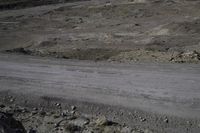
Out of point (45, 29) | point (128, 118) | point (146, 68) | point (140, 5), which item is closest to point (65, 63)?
point (146, 68)

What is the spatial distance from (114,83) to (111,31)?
11.4 meters

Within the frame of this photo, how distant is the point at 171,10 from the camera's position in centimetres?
2848

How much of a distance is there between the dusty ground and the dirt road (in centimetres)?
197

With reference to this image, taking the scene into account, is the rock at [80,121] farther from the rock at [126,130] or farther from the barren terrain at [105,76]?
the rock at [126,130]

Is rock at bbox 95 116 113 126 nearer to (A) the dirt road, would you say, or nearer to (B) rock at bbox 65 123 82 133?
(B) rock at bbox 65 123 82 133

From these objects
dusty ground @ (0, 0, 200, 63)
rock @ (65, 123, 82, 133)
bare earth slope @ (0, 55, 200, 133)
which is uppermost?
dusty ground @ (0, 0, 200, 63)

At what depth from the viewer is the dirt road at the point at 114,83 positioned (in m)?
10.6

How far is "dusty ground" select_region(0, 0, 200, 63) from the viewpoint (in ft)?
57.1

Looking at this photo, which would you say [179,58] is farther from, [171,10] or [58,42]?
[171,10]

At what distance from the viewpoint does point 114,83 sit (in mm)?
12172

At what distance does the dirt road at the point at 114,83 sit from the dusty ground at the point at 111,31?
6.48 feet

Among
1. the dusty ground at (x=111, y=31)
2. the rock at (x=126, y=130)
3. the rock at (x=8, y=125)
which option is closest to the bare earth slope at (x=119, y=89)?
the rock at (x=126, y=130)

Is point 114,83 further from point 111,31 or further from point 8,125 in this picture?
point 111,31

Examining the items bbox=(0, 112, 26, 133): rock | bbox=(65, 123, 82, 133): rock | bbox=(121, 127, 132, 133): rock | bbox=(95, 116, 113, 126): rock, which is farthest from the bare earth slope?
bbox=(0, 112, 26, 133): rock
